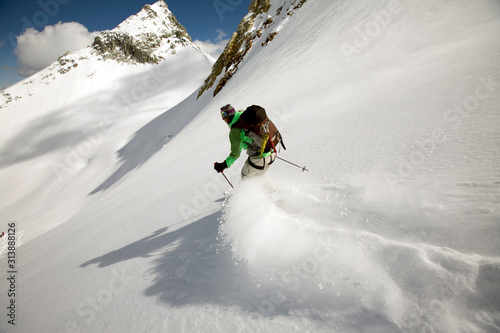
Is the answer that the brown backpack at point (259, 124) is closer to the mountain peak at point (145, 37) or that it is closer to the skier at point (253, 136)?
the skier at point (253, 136)

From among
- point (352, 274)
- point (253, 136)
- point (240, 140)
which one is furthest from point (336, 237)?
point (240, 140)

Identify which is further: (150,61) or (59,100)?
(150,61)

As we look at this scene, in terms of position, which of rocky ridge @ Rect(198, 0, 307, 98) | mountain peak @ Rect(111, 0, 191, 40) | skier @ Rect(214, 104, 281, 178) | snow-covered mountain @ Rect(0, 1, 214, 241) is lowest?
skier @ Rect(214, 104, 281, 178)

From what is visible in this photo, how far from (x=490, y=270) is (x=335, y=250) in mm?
1023

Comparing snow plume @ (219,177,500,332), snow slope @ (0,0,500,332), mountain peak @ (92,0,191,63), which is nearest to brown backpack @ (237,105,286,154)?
snow slope @ (0,0,500,332)

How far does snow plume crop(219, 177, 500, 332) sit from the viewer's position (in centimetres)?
139

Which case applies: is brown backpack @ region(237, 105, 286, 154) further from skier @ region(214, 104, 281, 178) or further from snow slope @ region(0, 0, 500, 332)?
snow slope @ region(0, 0, 500, 332)

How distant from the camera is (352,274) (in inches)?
71.0

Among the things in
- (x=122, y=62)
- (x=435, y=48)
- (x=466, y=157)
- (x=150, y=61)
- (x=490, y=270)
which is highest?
(x=122, y=62)

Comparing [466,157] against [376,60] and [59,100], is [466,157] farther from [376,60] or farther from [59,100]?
[59,100]

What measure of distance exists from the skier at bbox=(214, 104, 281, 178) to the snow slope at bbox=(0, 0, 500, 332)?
0.38m

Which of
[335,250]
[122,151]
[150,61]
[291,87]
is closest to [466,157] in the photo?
[335,250]

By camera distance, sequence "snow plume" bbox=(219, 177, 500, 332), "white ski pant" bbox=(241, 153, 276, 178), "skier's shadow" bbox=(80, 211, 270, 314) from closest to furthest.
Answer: "snow plume" bbox=(219, 177, 500, 332) → "skier's shadow" bbox=(80, 211, 270, 314) → "white ski pant" bbox=(241, 153, 276, 178)

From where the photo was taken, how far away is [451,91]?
3.95 meters
